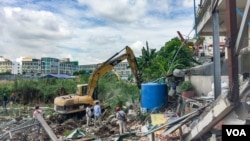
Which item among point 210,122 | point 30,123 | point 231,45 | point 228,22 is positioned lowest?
point 30,123

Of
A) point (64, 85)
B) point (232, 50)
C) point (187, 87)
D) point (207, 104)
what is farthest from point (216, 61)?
point (64, 85)

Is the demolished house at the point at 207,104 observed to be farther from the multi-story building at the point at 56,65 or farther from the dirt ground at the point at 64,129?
the multi-story building at the point at 56,65

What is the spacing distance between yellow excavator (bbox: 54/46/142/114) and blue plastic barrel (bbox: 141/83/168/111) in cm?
317

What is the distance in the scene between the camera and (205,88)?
13.9m

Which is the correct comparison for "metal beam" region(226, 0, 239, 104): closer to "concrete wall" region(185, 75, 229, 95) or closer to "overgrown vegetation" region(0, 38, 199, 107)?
"concrete wall" region(185, 75, 229, 95)

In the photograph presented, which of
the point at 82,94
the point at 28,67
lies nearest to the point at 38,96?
the point at 82,94

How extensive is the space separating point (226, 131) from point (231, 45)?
1500mm

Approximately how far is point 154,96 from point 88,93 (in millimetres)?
4542

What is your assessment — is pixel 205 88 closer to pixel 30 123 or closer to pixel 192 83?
pixel 192 83

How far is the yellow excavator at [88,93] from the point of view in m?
17.4

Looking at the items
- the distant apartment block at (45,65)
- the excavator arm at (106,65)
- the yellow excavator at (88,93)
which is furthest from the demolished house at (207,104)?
the distant apartment block at (45,65)

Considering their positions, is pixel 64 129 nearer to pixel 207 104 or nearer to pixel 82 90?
pixel 82 90

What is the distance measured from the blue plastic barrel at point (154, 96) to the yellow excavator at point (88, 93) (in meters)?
3.17

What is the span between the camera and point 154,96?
16.2 m
